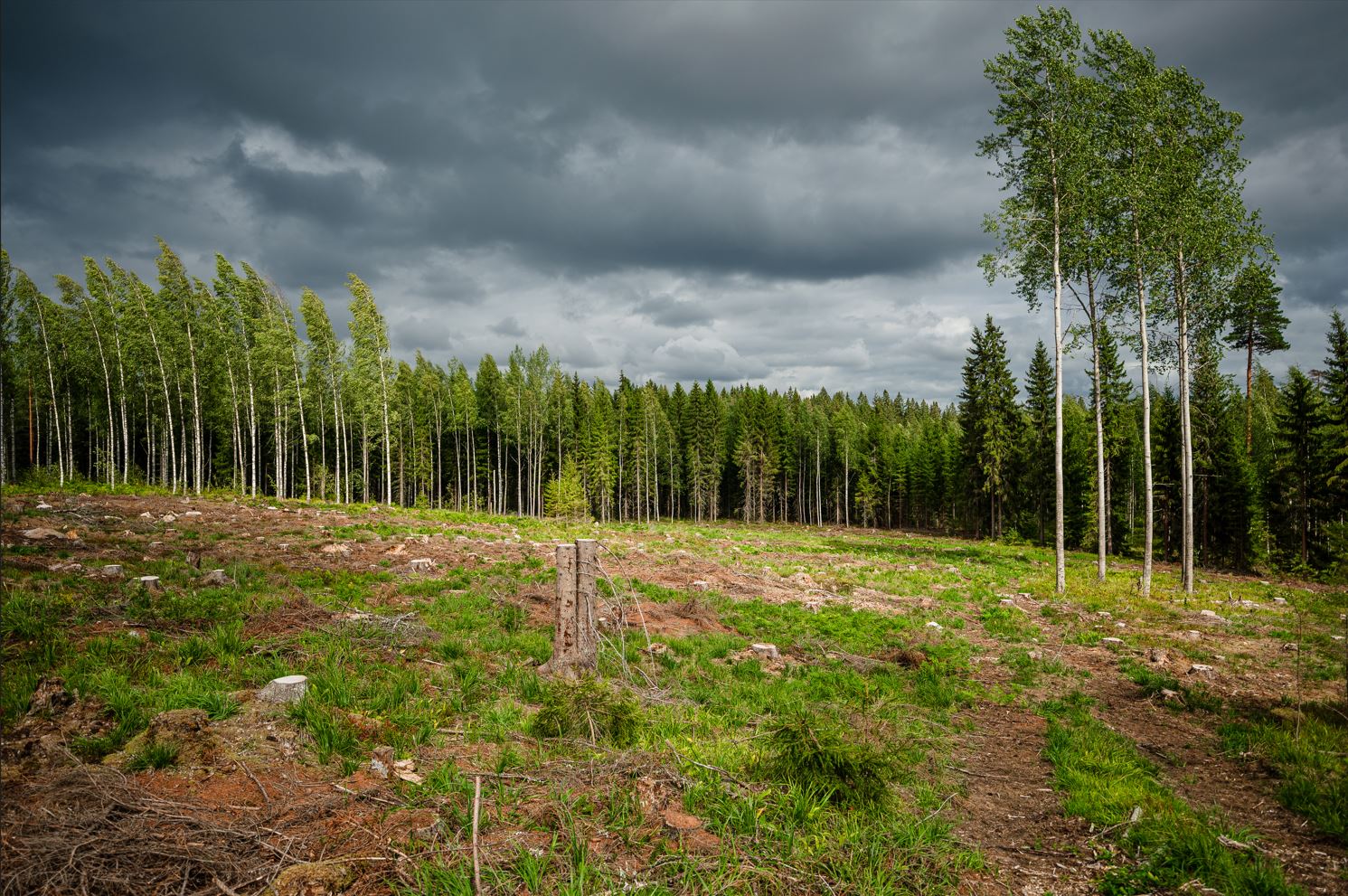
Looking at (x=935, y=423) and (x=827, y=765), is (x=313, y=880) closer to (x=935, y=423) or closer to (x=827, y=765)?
(x=827, y=765)

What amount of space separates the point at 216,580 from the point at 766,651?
1055cm

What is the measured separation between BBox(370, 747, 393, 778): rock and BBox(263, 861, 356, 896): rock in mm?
1459

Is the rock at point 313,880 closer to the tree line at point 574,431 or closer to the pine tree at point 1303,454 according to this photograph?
the tree line at point 574,431

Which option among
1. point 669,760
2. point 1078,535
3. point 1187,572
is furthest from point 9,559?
point 1078,535

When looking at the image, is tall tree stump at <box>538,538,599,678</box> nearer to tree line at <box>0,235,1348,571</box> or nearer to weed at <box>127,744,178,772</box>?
weed at <box>127,744,178,772</box>

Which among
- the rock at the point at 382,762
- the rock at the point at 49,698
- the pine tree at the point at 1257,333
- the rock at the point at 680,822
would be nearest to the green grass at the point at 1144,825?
the rock at the point at 680,822

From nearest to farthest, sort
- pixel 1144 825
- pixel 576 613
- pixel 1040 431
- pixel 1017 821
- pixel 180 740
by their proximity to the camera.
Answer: pixel 180 740 < pixel 1144 825 < pixel 1017 821 < pixel 576 613 < pixel 1040 431

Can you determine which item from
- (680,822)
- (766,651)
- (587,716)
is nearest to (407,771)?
(587,716)

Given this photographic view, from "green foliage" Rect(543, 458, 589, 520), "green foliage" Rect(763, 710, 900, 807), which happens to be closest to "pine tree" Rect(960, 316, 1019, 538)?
"green foliage" Rect(543, 458, 589, 520)

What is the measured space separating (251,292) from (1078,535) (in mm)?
67274

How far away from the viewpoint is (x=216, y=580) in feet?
35.5

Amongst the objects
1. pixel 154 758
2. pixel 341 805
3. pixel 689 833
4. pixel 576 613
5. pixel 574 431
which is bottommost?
pixel 689 833

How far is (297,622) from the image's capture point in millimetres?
9203

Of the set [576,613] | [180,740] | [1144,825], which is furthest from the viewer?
[576,613]
